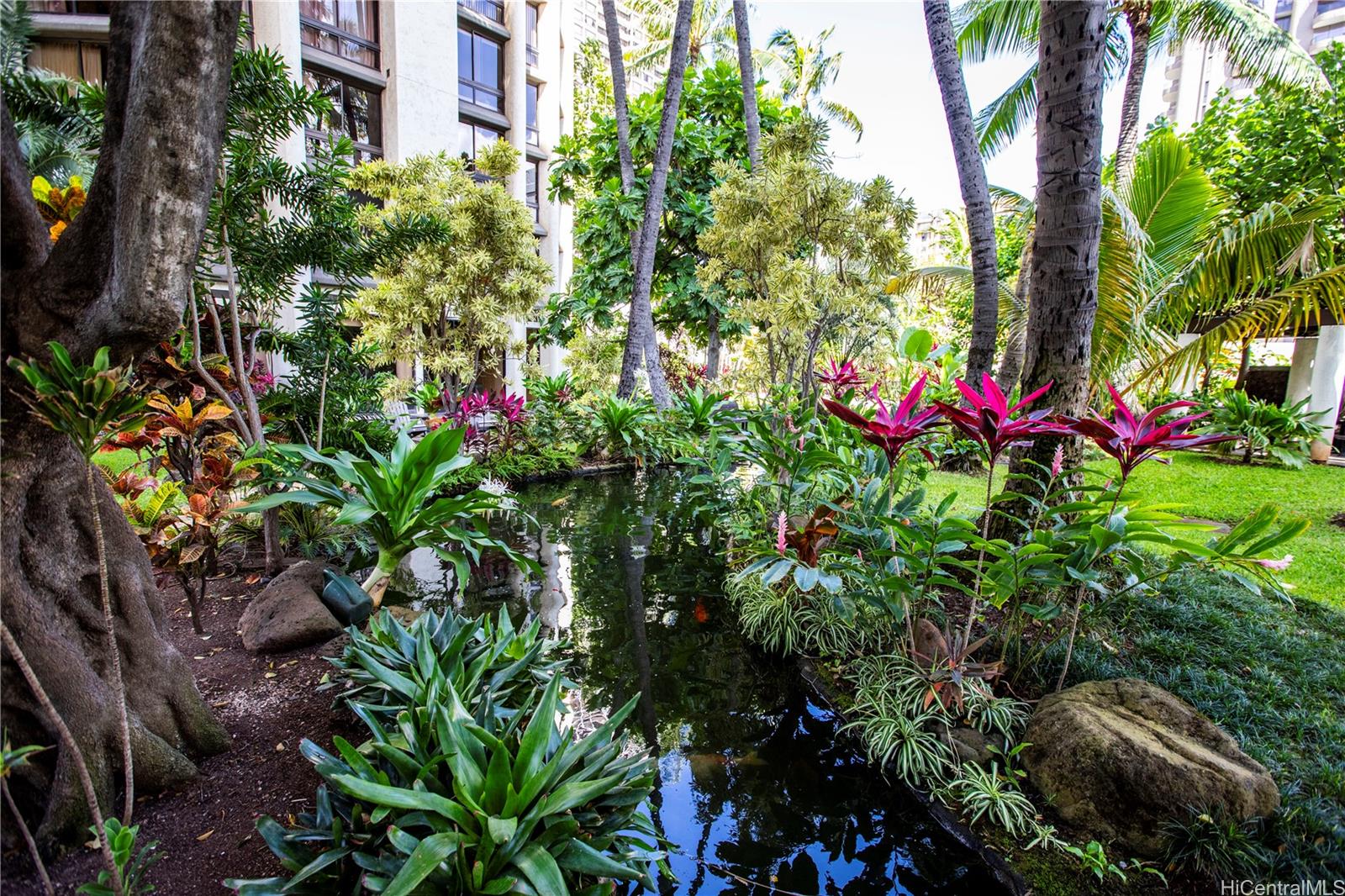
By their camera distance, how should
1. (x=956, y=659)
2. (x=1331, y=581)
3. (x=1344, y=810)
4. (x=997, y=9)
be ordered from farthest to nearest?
(x=997, y=9), (x=1331, y=581), (x=956, y=659), (x=1344, y=810)

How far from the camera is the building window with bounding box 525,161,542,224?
67.7ft

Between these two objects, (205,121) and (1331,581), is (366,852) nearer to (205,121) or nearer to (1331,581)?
(205,121)

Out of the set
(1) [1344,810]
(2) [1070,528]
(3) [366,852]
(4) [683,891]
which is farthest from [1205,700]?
(3) [366,852]

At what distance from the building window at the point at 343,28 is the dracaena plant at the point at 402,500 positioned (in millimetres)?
15379

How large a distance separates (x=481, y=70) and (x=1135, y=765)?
21745 mm

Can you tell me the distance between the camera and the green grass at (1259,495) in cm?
417

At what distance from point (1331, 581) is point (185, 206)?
20.6 ft

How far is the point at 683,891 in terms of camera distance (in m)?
2.10

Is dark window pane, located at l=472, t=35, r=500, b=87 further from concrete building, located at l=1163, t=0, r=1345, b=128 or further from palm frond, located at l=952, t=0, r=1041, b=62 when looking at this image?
concrete building, located at l=1163, t=0, r=1345, b=128

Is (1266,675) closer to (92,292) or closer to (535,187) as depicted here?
(92,292)

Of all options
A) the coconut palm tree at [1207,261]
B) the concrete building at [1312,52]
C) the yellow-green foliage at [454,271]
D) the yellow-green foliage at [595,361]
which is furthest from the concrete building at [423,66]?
the concrete building at [1312,52]

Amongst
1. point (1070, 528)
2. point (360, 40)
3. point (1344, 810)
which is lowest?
point (1344, 810)

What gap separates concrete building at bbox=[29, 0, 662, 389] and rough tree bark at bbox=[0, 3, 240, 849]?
7339mm

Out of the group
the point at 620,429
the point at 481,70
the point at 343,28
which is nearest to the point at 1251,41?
the point at 620,429
